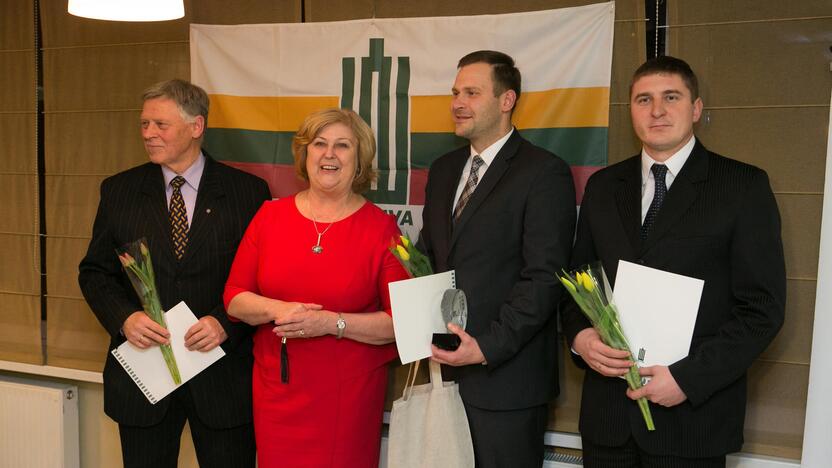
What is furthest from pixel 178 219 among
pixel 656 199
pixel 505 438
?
pixel 656 199

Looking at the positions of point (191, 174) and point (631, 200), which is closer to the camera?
point (631, 200)

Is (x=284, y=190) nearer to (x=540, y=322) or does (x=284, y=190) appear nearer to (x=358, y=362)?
(x=358, y=362)

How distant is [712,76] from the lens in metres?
2.74

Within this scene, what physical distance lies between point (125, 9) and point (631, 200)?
5.47 feet

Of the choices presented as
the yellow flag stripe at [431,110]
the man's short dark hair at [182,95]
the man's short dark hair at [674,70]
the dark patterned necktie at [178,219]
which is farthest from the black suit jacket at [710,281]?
the man's short dark hair at [182,95]

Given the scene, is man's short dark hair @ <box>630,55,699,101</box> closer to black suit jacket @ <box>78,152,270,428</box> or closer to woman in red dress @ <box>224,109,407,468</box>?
woman in red dress @ <box>224,109,407,468</box>

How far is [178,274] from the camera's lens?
2.84 metres

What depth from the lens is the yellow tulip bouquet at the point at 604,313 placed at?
2.20m

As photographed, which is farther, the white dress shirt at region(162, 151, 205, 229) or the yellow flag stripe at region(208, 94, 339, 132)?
the yellow flag stripe at region(208, 94, 339, 132)

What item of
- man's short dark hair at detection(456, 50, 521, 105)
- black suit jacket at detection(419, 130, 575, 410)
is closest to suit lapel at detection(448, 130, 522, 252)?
black suit jacket at detection(419, 130, 575, 410)

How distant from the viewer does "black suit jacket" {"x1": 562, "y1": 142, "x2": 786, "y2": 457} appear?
2.14 m

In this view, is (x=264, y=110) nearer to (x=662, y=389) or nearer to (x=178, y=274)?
(x=178, y=274)

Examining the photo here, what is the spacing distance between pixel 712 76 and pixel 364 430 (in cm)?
174

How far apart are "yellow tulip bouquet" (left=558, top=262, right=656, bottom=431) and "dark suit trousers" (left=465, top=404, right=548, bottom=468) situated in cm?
42
